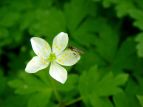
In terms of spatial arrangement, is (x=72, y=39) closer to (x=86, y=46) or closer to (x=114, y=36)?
(x=86, y=46)

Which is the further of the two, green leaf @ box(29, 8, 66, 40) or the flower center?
green leaf @ box(29, 8, 66, 40)

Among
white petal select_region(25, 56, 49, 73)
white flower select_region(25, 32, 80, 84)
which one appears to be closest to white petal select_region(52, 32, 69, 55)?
white flower select_region(25, 32, 80, 84)

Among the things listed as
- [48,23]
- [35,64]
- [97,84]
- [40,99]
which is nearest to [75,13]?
[48,23]

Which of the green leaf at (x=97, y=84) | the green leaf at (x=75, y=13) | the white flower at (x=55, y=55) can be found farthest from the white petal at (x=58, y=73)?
the green leaf at (x=75, y=13)

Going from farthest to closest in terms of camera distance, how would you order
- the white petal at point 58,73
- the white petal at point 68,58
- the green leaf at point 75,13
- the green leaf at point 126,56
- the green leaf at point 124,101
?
the green leaf at point 75,13 < the green leaf at point 126,56 < the green leaf at point 124,101 < the white petal at point 68,58 < the white petal at point 58,73

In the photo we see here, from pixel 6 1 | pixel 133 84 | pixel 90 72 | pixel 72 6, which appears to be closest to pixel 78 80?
pixel 90 72

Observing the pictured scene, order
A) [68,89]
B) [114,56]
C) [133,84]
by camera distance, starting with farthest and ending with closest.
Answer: [114,56] → [133,84] → [68,89]

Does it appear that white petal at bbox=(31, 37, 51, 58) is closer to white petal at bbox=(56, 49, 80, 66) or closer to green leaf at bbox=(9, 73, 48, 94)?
white petal at bbox=(56, 49, 80, 66)

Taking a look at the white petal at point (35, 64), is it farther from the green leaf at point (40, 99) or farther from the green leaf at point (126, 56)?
the green leaf at point (126, 56)
